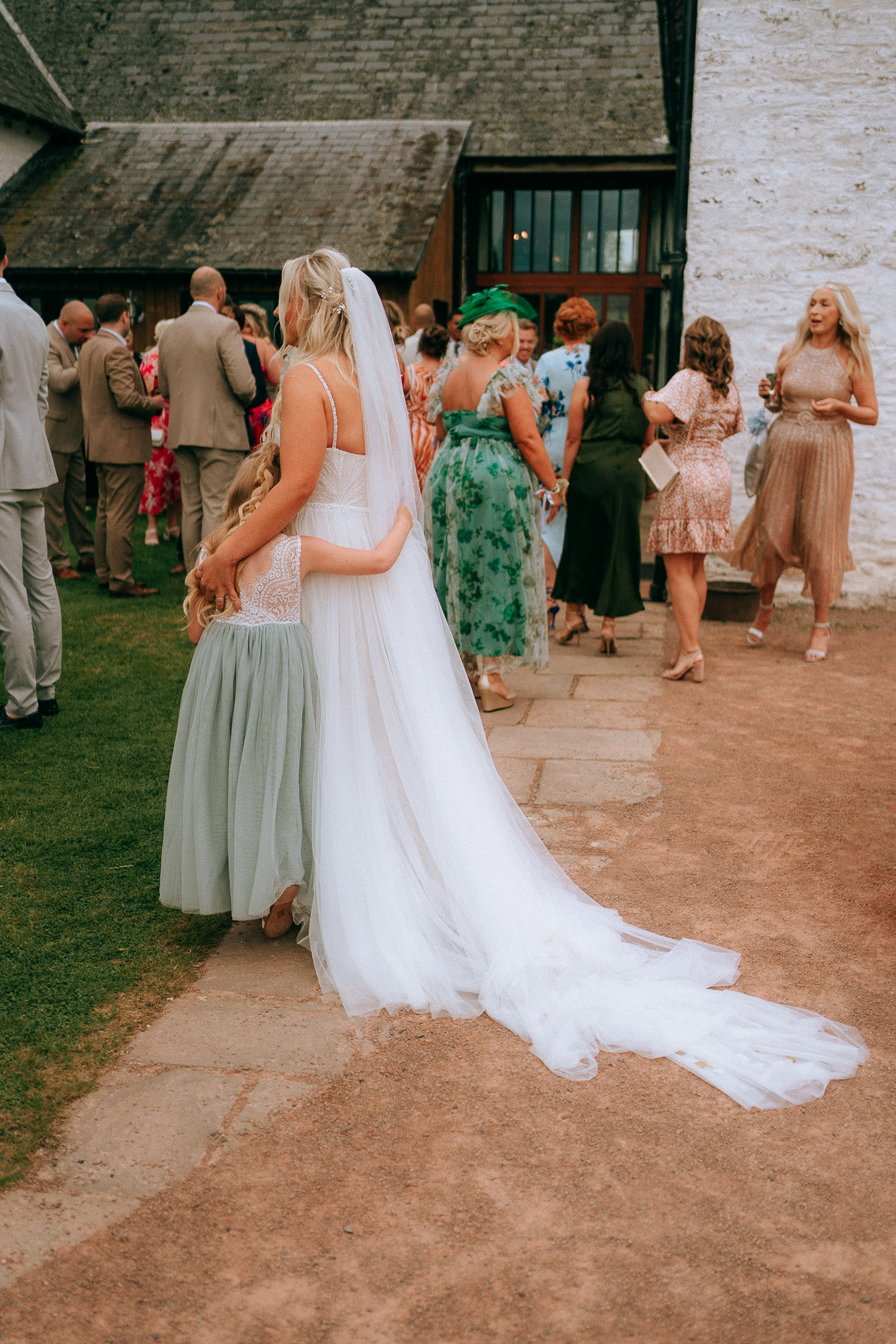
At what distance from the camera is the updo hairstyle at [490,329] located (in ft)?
18.0

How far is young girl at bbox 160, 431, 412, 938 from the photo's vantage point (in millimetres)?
3115

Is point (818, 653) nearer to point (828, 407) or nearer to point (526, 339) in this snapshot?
point (828, 407)

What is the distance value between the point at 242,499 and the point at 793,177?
6.39 metres

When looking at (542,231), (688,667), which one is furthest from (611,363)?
(542,231)

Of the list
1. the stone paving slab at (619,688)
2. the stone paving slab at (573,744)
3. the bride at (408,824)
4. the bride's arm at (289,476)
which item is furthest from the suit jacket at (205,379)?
the bride's arm at (289,476)

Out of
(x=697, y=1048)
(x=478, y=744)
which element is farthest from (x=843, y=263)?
(x=697, y=1048)

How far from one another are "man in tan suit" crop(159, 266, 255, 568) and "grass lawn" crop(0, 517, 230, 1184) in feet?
6.38

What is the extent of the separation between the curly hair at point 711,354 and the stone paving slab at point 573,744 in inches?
80.4

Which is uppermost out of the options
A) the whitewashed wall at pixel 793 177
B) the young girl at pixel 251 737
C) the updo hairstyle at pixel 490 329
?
the whitewashed wall at pixel 793 177

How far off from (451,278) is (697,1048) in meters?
15.7

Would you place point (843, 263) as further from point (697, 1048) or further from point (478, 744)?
point (697, 1048)

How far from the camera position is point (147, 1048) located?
9.09 ft

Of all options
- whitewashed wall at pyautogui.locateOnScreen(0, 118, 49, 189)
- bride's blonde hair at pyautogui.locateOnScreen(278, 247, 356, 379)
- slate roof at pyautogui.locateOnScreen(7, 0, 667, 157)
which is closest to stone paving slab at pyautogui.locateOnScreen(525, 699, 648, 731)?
bride's blonde hair at pyautogui.locateOnScreen(278, 247, 356, 379)

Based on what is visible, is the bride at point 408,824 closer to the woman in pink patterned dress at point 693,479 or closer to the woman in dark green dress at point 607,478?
the woman in pink patterned dress at point 693,479
